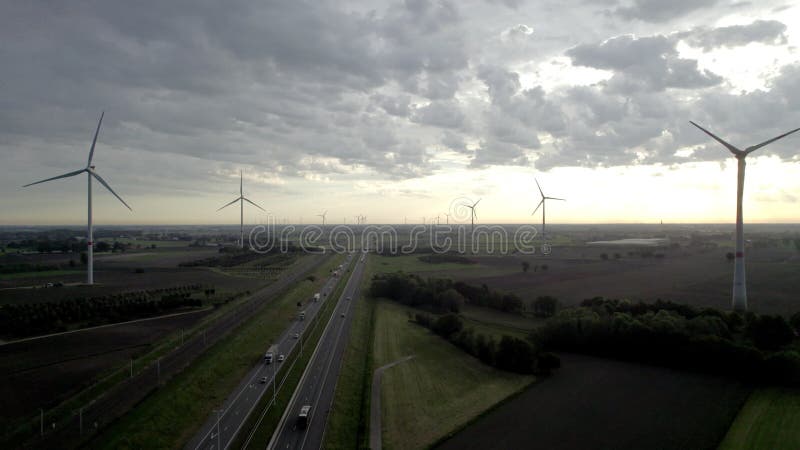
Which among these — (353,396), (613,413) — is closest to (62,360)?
(353,396)

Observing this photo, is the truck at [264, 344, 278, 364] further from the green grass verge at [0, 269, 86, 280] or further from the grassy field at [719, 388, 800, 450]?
the green grass verge at [0, 269, 86, 280]

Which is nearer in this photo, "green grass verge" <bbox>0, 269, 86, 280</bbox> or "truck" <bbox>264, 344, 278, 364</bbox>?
"truck" <bbox>264, 344, 278, 364</bbox>

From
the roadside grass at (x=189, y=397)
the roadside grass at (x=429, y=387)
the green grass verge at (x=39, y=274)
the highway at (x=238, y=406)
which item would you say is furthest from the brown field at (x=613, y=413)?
the green grass verge at (x=39, y=274)

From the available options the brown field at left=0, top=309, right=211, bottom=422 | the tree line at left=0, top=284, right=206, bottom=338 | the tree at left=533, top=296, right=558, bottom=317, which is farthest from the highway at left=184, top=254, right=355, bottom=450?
the tree at left=533, top=296, right=558, bottom=317

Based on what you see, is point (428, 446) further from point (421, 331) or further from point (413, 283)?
point (413, 283)

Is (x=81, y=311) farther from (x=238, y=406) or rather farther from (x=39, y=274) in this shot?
(x=39, y=274)

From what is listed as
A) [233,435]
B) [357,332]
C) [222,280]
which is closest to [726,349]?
[357,332]
